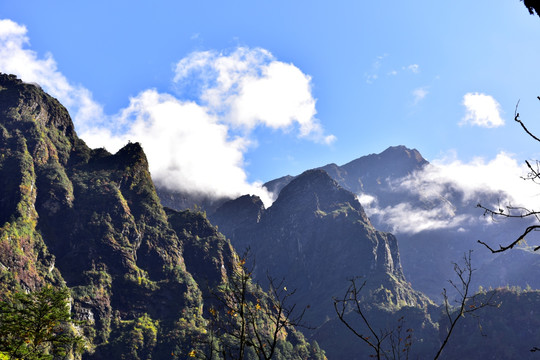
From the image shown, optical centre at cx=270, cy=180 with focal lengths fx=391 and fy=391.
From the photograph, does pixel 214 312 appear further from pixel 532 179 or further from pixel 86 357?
pixel 86 357

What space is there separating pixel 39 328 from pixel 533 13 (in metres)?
49.8

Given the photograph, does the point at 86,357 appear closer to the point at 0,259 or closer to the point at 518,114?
the point at 0,259

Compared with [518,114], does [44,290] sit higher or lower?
higher

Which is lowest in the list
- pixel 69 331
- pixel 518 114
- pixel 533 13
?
pixel 518 114

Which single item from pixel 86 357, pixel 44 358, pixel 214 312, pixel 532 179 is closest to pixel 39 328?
pixel 44 358

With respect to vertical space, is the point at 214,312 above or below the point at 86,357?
below

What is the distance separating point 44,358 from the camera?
131ft

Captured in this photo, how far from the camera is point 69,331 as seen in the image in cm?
18800

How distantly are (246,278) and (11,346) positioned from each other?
3699 centimetres

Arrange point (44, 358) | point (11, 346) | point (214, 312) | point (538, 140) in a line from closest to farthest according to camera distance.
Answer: point (538, 140)
point (214, 312)
point (11, 346)
point (44, 358)

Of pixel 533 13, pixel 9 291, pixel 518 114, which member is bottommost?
pixel 518 114

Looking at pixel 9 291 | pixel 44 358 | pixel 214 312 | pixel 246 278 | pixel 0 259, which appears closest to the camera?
pixel 246 278

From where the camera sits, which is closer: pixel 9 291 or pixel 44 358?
pixel 44 358

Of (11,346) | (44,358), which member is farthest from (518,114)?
(44,358)
